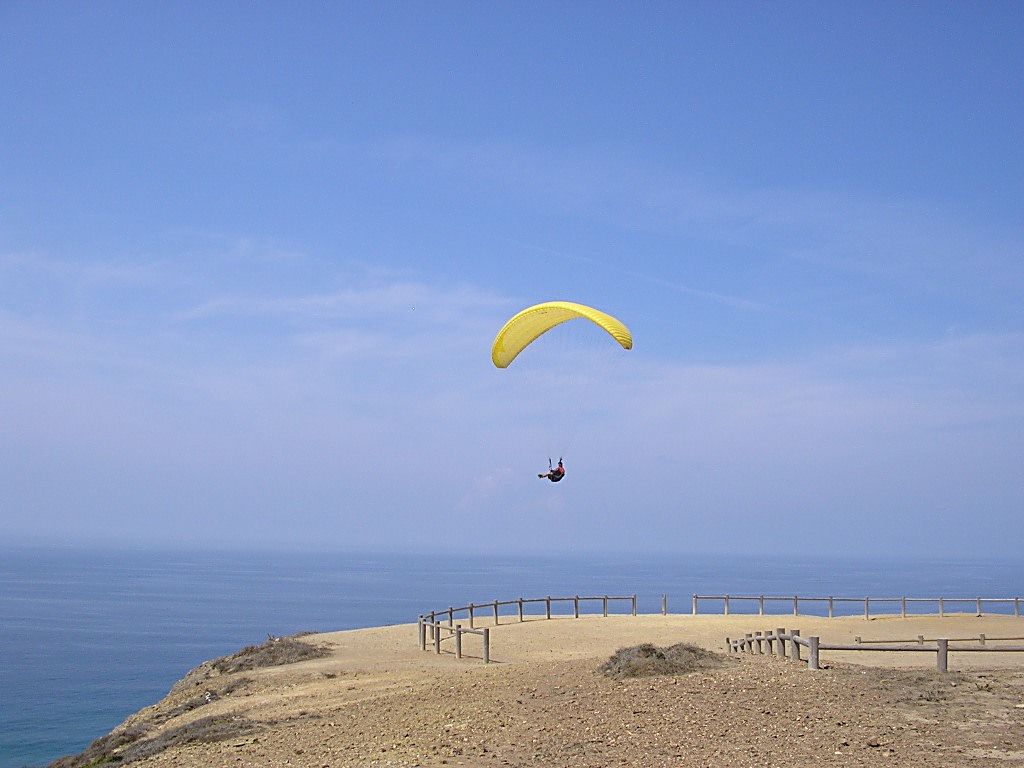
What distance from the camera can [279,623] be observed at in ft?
277

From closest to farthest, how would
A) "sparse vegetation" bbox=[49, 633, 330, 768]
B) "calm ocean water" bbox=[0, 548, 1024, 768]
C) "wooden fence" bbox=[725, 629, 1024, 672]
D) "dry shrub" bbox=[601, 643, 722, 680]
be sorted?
"sparse vegetation" bbox=[49, 633, 330, 768], "wooden fence" bbox=[725, 629, 1024, 672], "dry shrub" bbox=[601, 643, 722, 680], "calm ocean water" bbox=[0, 548, 1024, 768]

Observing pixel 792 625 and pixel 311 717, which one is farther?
pixel 792 625

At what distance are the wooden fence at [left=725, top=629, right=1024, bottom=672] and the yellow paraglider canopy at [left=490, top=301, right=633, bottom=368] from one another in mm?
7108

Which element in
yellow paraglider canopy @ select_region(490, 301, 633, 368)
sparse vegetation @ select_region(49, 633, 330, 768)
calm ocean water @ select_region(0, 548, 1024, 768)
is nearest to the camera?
sparse vegetation @ select_region(49, 633, 330, 768)

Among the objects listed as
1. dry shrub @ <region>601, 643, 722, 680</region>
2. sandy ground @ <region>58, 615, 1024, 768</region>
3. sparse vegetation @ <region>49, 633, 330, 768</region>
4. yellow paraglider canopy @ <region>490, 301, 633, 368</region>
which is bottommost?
sparse vegetation @ <region>49, 633, 330, 768</region>

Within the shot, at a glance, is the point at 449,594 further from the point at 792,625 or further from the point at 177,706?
the point at 177,706

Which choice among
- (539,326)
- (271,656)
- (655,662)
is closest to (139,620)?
(271,656)

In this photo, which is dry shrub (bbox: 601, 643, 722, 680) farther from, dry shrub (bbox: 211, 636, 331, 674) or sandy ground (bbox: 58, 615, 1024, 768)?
dry shrub (bbox: 211, 636, 331, 674)

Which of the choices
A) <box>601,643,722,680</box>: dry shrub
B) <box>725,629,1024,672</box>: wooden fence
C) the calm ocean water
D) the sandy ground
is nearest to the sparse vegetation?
the sandy ground

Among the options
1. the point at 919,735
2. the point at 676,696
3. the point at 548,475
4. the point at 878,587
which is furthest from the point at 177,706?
the point at 878,587

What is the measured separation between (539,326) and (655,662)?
1029 centimetres

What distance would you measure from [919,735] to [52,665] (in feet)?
167

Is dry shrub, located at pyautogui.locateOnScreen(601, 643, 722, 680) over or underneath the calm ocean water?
over

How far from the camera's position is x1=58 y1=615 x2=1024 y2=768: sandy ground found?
42.4ft
